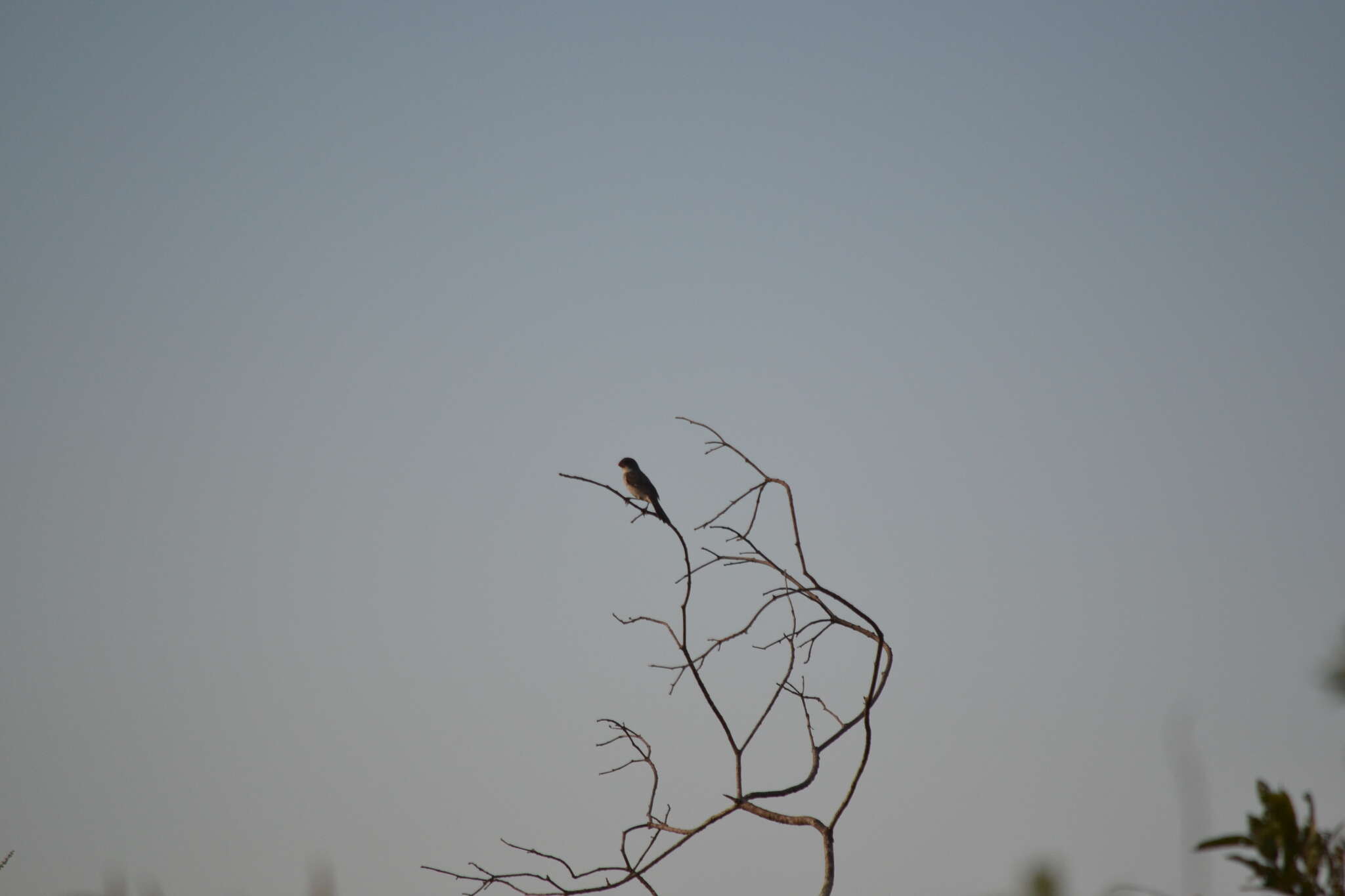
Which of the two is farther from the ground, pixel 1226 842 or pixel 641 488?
pixel 641 488

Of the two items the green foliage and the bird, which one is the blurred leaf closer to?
the green foliage

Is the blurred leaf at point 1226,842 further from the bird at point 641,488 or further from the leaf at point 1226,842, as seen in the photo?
the bird at point 641,488

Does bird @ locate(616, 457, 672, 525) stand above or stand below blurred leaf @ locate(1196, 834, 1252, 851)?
above

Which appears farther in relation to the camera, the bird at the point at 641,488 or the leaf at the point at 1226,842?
the bird at the point at 641,488

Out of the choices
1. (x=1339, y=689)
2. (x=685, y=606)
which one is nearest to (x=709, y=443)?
(x=685, y=606)

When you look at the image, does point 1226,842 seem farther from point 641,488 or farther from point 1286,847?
point 641,488

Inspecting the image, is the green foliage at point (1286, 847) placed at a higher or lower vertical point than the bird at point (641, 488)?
lower

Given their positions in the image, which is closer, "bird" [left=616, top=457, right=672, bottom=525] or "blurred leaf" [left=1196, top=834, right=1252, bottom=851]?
"blurred leaf" [left=1196, top=834, right=1252, bottom=851]

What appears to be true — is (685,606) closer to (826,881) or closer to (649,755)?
(649,755)

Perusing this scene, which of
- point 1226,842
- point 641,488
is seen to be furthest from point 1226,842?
point 641,488

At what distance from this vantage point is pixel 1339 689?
5770 millimetres

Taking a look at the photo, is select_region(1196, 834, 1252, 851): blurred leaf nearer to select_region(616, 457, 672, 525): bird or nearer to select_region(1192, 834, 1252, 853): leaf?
select_region(1192, 834, 1252, 853): leaf

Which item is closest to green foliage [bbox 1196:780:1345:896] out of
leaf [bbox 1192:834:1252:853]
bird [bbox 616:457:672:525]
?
leaf [bbox 1192:834:1252:853]

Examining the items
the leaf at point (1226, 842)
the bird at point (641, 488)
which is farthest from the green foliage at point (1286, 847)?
the bird at point (641, 488)
